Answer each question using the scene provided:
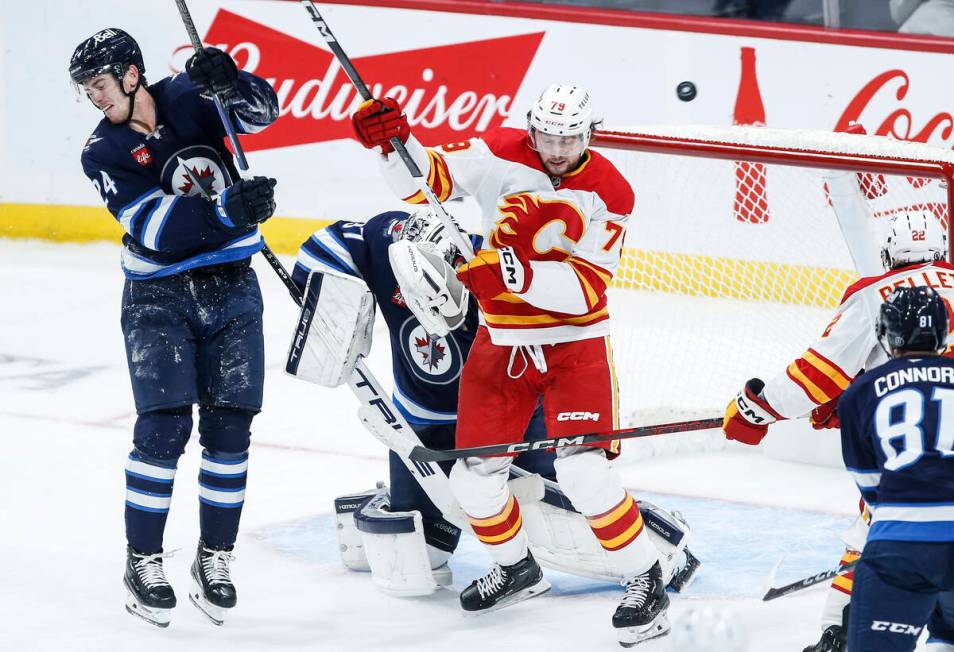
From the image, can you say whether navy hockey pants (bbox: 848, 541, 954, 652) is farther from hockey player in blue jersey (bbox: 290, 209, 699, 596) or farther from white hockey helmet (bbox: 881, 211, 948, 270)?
hockey player in blue jersey (bbox: 290, 209, 699, 596)

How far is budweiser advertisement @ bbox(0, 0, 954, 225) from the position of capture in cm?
533

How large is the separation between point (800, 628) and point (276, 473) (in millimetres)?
1727

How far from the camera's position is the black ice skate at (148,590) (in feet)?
10.2

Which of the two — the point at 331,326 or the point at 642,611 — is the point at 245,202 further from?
the point at 642,611

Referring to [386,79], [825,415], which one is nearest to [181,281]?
[825,415]

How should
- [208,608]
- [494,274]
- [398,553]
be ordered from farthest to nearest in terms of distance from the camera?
[398,553] < [208,608] < [494,274]

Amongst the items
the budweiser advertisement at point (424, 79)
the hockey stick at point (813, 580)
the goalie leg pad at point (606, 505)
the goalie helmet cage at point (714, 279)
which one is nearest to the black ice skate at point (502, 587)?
the goalie leg pad at point (606, 505)

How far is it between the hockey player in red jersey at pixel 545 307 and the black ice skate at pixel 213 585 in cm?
54

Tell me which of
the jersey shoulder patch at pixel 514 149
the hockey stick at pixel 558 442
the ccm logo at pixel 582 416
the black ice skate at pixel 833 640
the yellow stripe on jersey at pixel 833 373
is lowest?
the black ice skate at pixel 833 640

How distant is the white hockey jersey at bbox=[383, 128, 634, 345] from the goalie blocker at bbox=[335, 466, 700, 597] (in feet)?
1.40

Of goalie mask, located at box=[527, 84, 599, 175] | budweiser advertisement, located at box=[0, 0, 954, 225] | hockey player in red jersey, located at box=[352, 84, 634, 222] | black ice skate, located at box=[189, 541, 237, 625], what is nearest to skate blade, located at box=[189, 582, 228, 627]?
black ice skate, located at box=[189, 541, 237, 625]

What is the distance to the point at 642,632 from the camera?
2979 millimetres

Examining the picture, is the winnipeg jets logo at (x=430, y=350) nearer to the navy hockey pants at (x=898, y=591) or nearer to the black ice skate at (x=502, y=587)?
the black ice skate at (x=502, y=587)

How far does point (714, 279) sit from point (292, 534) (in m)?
1.64
